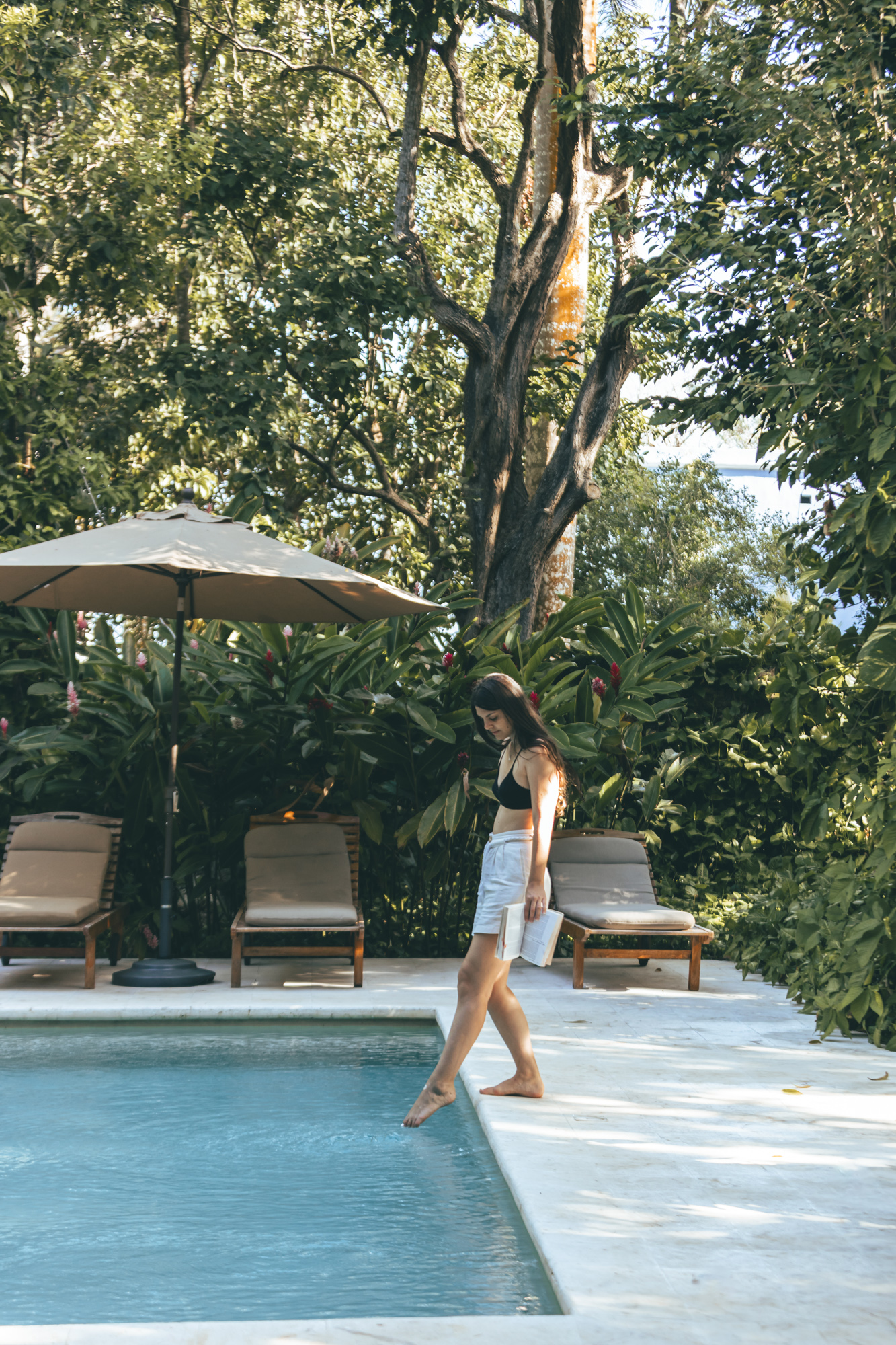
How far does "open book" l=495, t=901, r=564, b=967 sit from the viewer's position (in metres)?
4.02

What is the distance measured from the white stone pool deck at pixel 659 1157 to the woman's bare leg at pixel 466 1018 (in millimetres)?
190

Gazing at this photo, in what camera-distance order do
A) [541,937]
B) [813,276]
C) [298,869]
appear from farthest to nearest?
[298,869], [813,276], [541,937]

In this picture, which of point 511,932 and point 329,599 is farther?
point 329,599

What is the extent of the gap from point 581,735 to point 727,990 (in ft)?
5.30

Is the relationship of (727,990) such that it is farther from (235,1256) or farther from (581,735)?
(235,1256)

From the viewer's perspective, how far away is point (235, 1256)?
9.98 feet

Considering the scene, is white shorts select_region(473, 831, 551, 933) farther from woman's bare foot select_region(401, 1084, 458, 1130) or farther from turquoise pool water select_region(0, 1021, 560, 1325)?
turquoise pool water select_region(0, 1021, 560, 1325)

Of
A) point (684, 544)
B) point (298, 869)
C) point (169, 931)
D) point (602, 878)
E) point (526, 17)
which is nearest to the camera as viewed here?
point (169, 931)

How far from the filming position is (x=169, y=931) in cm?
663

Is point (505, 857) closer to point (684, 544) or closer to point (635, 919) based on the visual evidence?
point (635, 919)

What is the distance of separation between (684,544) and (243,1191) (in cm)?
2202

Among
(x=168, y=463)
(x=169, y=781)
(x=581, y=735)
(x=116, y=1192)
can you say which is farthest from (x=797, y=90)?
(x=168, y=463)

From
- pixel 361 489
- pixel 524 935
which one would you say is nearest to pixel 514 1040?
pixel 524 935

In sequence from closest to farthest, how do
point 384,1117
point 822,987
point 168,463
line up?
point 384,1117 < point 822,987 < point 168,463
